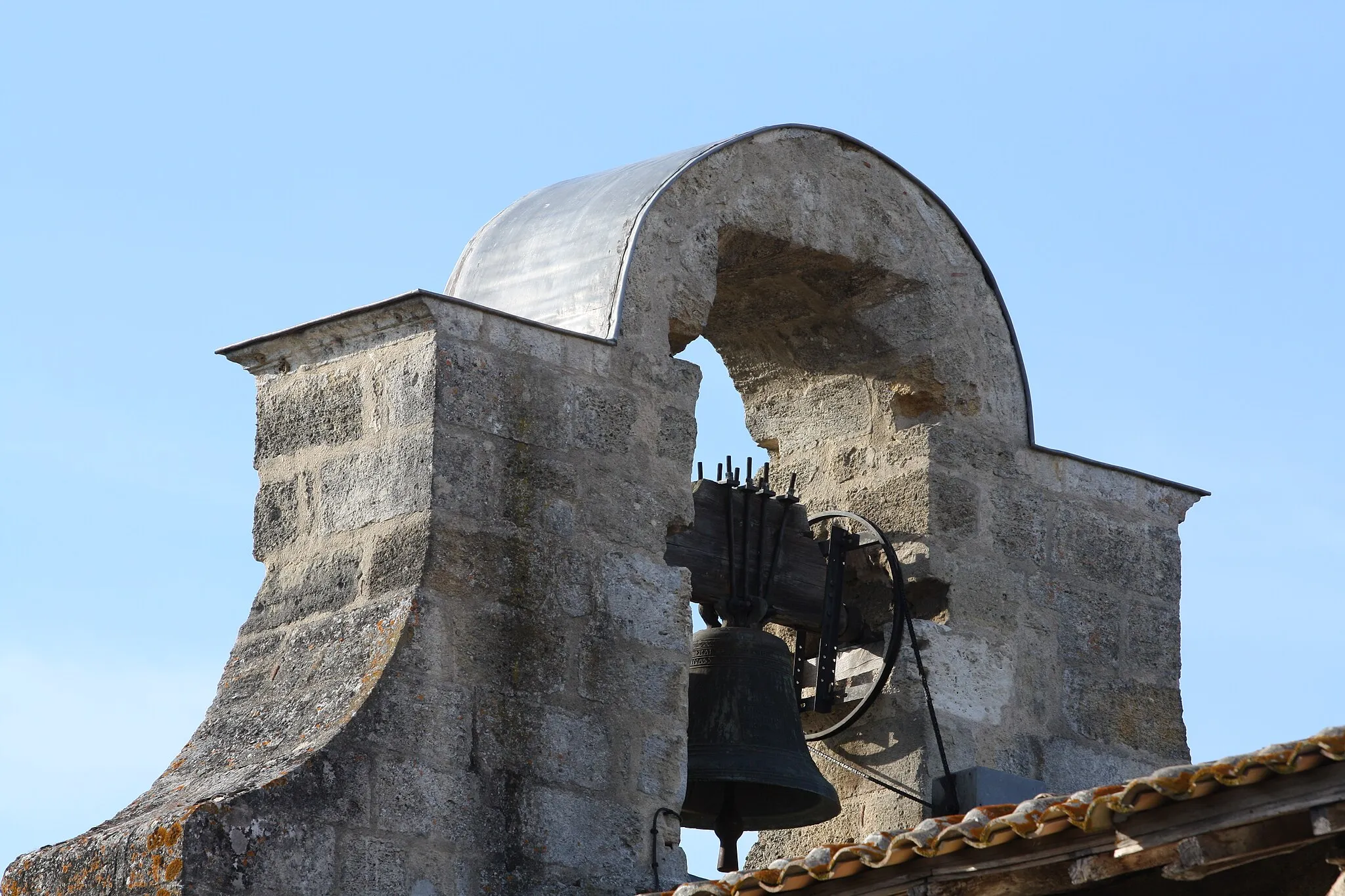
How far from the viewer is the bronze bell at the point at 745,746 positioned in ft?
19.1

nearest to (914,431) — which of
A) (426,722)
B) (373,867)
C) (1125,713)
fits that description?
(1125,713)

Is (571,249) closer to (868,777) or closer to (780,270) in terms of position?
(780,270)

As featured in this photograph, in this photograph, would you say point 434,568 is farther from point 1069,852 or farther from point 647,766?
point 1069,852

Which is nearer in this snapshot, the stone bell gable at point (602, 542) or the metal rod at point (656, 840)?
the stone bell gable at point (602, 542)

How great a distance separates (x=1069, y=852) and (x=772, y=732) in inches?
67.2

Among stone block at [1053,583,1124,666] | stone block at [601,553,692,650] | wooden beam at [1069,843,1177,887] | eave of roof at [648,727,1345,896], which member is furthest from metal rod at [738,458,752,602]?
wooden beam at [1069,843,1177,887]

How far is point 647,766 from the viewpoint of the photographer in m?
5.48

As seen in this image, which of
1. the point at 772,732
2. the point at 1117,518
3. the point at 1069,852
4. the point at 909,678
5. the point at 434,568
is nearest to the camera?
the point at 1069,852

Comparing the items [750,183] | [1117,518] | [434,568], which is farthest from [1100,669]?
[434,568]

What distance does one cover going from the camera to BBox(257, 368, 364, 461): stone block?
Result: 18.4 ft

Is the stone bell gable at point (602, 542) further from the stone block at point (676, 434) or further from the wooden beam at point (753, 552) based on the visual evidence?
the wooden beam at point (753, 552)

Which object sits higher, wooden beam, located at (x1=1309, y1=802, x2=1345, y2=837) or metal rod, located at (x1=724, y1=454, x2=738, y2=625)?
metal rod, located at (x1=724, y1=454, x2=738, y2=625)

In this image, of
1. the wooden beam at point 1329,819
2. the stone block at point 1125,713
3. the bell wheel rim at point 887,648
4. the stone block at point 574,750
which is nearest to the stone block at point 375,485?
the stone block at point 574,750

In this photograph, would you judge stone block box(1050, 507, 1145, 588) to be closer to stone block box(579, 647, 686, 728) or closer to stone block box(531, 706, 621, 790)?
stone block box(579, 647, 686, 728)
